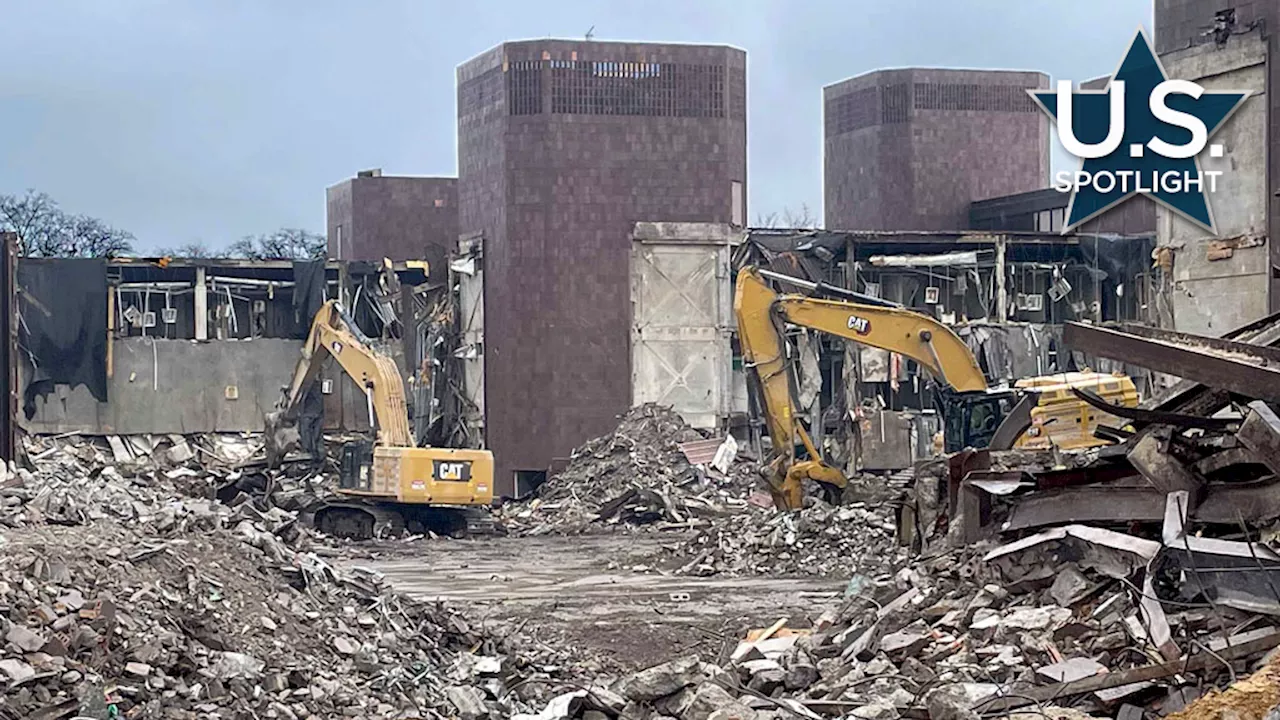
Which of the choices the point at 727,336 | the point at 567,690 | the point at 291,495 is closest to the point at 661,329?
the point at 727,336

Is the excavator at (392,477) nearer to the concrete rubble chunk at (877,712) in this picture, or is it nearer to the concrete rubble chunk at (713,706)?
the concrete rubble chunk at (713,706)

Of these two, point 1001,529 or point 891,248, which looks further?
point 891,248

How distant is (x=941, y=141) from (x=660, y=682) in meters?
35.0

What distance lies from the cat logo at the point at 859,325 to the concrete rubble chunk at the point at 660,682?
11.8 metres

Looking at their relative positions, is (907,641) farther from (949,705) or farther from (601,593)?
(601,593)

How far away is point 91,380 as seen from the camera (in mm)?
31516

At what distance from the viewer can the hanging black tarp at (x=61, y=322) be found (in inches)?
1211

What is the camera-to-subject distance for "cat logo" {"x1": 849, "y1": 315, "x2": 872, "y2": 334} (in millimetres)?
21656

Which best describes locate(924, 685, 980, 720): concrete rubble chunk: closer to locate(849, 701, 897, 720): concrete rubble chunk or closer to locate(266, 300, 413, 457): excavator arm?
locate(849, 701, 897, 720): concrete rubble chunk

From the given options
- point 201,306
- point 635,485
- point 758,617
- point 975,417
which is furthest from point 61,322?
point 758,617

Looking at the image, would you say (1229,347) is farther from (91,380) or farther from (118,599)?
(91,380)

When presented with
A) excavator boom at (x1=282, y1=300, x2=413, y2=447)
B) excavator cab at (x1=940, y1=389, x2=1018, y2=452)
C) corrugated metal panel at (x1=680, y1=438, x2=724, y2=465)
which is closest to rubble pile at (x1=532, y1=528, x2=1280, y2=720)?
excavator cab at (x1=940, y1=389, x2=1018, y2=452)

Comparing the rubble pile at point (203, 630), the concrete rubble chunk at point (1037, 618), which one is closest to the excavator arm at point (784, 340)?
the rubble pile at point (203, 630)

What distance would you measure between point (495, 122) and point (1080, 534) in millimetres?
22654
